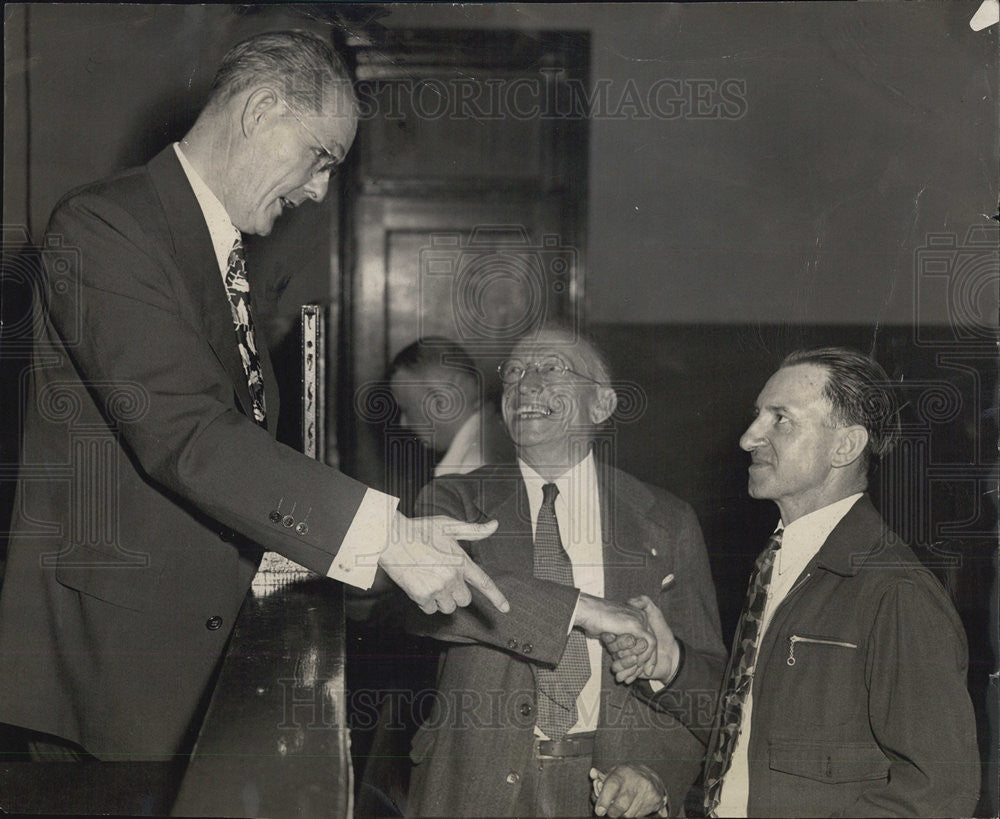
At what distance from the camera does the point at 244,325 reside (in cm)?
229

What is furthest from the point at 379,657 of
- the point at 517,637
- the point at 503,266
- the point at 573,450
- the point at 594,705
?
the point at 503,266

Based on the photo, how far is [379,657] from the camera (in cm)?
234

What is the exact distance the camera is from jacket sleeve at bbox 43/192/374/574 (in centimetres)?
201

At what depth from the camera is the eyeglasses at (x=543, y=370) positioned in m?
2.34

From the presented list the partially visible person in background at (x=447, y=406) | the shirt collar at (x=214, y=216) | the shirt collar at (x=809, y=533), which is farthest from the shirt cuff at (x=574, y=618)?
the shirt collar at (x=214, y=216)

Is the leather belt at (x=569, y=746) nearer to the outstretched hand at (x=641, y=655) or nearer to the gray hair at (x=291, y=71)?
the outstretched hand at (x=641, y=655)

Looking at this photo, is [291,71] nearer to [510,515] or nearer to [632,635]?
[510,515]

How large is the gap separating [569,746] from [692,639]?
0.36 m

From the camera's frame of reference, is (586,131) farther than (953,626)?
Yes

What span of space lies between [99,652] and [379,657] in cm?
61

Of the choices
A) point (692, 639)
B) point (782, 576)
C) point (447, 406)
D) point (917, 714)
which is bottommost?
point (917, 714)

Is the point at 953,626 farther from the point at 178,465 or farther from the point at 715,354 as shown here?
the point at 178,465

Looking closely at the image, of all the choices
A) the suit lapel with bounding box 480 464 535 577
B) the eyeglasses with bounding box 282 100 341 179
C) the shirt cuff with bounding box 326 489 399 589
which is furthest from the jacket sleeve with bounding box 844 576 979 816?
the eyeglasses with bounding box 282 100 341 179

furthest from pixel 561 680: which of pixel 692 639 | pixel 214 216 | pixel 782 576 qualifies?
pixel 214 216
